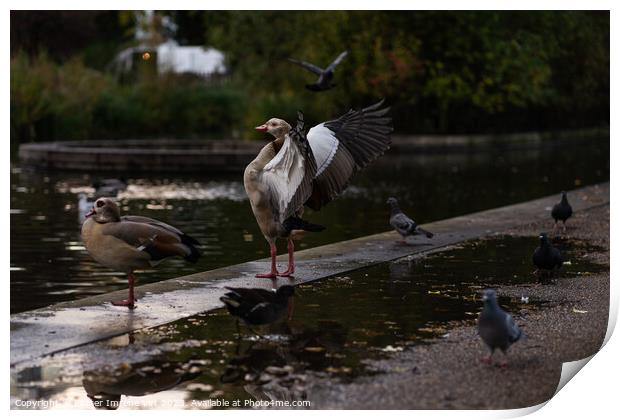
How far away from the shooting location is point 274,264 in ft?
35.2

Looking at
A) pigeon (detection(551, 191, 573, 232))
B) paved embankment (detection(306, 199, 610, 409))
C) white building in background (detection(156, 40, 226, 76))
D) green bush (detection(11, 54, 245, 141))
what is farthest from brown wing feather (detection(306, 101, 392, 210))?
white building in background (detection(156, 40, 226, 76))

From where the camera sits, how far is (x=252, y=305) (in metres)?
8.34

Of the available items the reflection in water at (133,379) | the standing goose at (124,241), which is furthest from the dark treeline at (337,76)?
the reflection in water at (133,379)

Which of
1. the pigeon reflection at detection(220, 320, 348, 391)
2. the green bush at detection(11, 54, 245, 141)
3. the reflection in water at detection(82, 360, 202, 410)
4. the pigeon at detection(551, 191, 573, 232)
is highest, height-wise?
the green bush at detection(11, 54, 245, 141)

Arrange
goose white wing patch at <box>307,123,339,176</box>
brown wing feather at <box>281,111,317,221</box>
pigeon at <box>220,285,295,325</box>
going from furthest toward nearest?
goose white wing patch at <box>307,123,339,176</box> < brown wing feather at <box>281,111,317,221</box> < pigeon at <box>220,285,295,325</box>

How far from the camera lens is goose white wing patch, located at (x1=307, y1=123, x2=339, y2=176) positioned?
414 inches

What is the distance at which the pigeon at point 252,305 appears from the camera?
27.2 ft

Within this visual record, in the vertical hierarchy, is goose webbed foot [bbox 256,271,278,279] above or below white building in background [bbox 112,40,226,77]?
below

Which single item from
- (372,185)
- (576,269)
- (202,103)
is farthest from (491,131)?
(576,269)

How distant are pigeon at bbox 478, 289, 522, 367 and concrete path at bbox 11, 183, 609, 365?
2.51 m

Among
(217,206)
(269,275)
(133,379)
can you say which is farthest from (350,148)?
(217,206)

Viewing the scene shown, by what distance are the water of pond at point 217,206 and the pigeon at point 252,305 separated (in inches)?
114

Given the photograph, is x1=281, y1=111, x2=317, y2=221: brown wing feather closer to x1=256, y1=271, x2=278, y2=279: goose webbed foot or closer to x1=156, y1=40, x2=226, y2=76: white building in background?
x1=256, y1=271, x2=278, y2=279: goose webbed foot

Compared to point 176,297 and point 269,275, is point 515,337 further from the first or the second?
point 269,275
